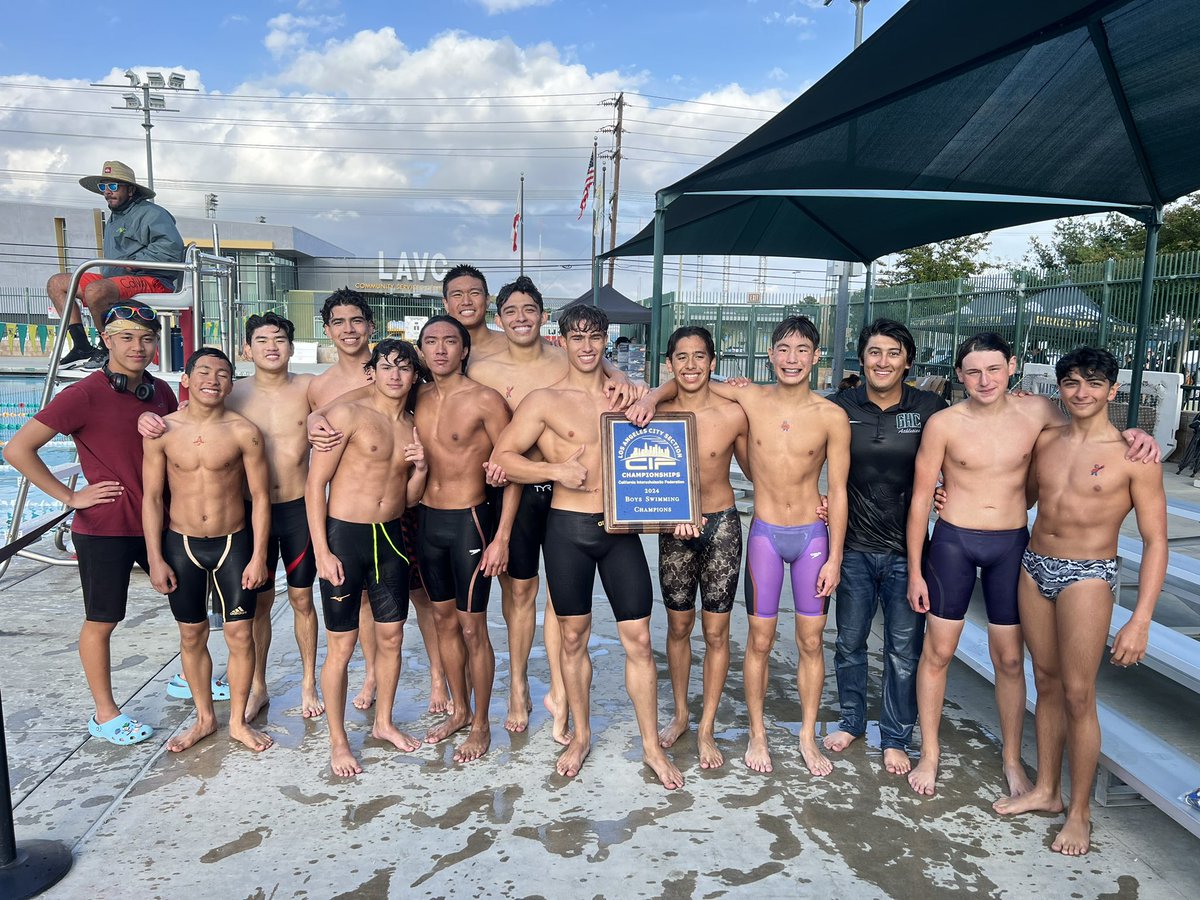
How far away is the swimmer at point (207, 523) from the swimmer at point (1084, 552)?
336 cm

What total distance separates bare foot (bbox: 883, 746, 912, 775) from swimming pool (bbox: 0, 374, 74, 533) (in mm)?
12464

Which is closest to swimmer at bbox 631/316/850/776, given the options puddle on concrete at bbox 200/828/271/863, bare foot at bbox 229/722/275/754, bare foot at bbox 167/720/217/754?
puddle on concrete at bbox 200/828/271/863

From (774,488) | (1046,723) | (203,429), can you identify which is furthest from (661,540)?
(203,429)

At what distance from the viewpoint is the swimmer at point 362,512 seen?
355 cm

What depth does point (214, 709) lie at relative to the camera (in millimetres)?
4109

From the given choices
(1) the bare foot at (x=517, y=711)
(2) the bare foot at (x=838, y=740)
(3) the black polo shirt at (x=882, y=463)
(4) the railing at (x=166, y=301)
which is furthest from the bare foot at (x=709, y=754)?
(4) the railing at (x=166, y=301)

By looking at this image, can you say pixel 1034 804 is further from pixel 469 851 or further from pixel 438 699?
pixel 438 699

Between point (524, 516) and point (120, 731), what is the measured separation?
83.7 inches

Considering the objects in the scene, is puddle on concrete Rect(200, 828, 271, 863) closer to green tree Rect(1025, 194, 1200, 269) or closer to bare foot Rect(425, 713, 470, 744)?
bare foot Rect(425, 713, 470, 744)

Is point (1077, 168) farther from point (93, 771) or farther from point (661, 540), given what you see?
point (93, 771)

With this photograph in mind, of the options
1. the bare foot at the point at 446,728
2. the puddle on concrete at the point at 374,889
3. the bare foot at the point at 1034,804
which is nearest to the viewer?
the puddle on concrete at the point at 374,889

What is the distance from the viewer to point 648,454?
339 cm

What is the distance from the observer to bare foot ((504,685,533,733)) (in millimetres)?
3979

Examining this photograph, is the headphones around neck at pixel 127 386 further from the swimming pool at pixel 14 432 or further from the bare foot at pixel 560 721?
the swimming pool at pixel 14 432
